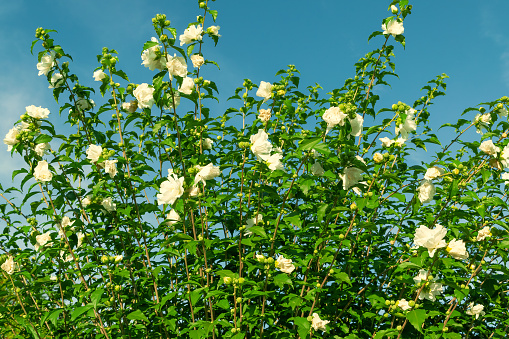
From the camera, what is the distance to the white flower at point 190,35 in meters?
3.46

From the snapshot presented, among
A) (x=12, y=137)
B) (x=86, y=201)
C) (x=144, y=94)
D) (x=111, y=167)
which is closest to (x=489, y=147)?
(x=144, y=94)

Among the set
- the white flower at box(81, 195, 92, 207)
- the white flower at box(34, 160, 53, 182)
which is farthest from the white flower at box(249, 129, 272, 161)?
the white flower at box(34, 160, 53, 182)

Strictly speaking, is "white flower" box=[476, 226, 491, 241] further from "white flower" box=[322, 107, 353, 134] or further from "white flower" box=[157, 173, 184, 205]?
"white flower" box=[157, 173, 184, 205]

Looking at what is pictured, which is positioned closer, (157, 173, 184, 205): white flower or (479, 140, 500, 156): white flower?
(157, 173, 184, 205): white flower

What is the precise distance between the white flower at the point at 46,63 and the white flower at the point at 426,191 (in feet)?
11.4

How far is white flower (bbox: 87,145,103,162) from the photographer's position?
139 inches

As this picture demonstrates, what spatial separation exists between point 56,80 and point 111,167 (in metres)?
1.14

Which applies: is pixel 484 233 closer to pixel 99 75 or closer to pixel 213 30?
pixel 213 30

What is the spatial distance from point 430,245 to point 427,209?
6.12ft

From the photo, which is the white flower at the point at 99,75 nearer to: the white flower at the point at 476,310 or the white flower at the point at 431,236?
the white flower at the point at 431,236

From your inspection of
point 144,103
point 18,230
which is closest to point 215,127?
point 144,103

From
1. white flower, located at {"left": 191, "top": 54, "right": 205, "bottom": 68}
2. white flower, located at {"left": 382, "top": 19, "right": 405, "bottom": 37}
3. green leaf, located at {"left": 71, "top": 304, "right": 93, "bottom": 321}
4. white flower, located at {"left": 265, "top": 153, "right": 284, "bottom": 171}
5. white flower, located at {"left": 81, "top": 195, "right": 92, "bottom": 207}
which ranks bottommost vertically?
green leaf, located at {"left": 71, "top": 304, "right": 93, "bottom": 321}

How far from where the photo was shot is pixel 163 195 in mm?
2762

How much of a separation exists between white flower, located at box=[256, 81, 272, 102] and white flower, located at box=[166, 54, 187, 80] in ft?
3.41
